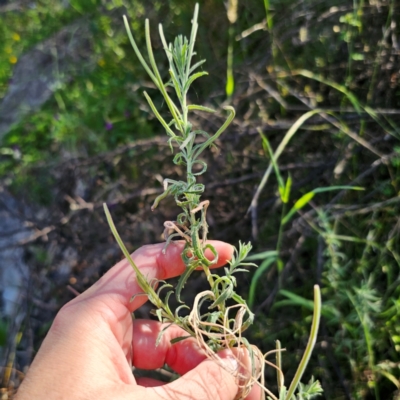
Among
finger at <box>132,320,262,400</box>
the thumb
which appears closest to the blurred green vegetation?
finger at <box>132,320,262,400</box>

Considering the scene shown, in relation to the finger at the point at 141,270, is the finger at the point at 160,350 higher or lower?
lower

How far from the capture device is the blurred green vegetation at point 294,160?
1438 millimetres

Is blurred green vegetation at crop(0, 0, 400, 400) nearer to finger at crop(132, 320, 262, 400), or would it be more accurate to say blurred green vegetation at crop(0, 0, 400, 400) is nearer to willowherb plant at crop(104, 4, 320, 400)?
finger at crop(132, 320, 262, 400)

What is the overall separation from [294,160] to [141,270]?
0.94m

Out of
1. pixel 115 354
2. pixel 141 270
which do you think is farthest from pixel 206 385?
pixel 141 270

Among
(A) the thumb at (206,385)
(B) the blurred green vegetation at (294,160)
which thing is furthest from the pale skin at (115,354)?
(B) the blurred green vegetation at (294,160)

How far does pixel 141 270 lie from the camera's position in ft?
3.86

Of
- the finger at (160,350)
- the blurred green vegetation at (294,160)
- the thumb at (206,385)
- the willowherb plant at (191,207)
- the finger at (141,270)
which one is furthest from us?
the blurred green vegetation at (294,160)

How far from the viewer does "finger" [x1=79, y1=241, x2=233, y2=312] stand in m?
1.16

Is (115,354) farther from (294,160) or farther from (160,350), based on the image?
(294,160)

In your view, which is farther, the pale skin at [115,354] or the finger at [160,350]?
the finger at [160,350]

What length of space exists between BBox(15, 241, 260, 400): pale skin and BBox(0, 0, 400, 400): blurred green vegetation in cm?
44

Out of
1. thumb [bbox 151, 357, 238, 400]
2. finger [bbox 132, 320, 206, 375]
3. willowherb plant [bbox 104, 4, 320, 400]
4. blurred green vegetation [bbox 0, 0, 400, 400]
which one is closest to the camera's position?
willowherb plant [bbox 104, 4, 320, 400]

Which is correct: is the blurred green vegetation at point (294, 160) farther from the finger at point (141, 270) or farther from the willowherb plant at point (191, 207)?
the willowherb plant at point (191, 207)
